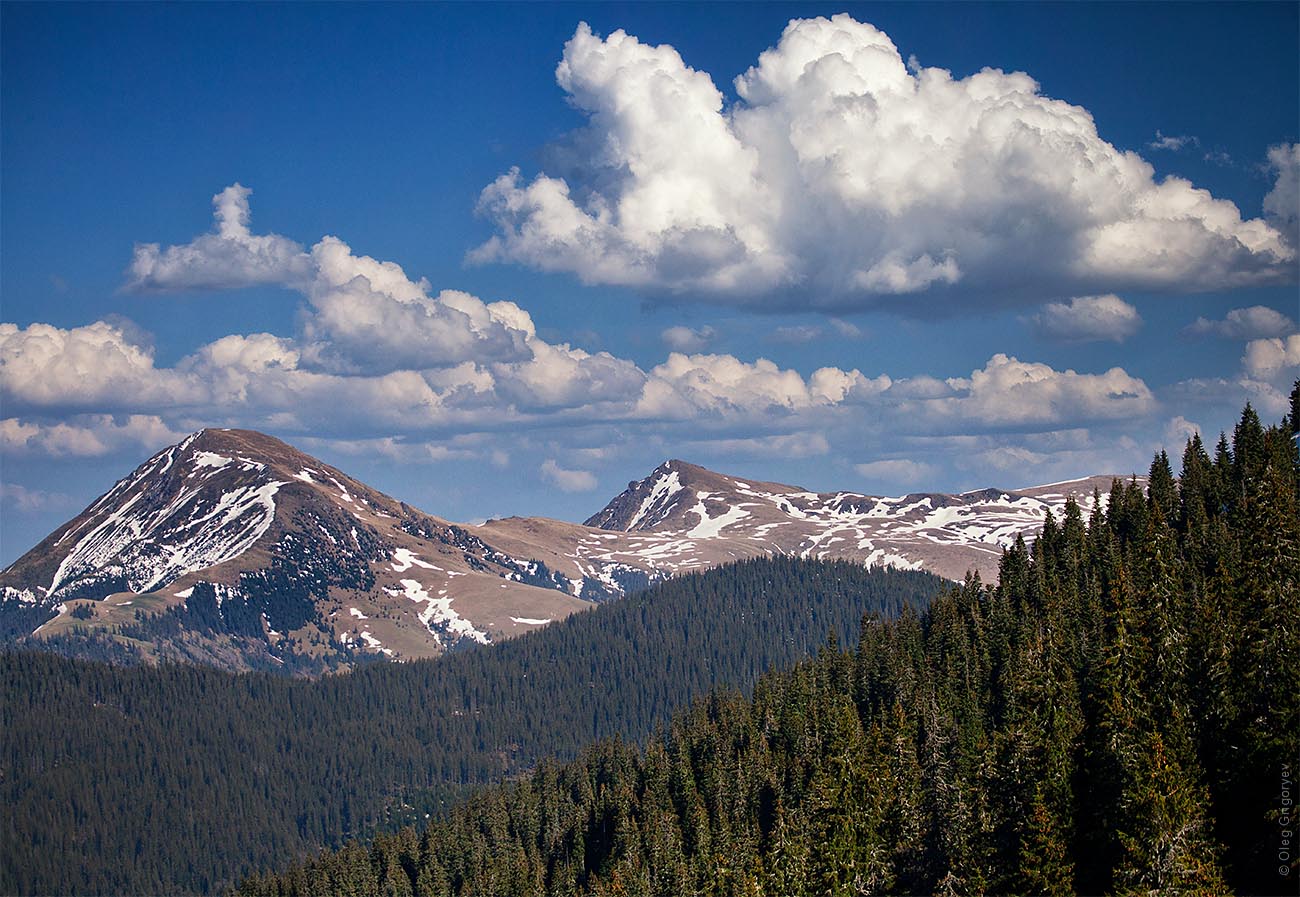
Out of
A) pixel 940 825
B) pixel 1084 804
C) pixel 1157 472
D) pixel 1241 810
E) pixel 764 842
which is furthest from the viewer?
pixel 1157 472

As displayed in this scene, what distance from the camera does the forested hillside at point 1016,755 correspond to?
2886 inches

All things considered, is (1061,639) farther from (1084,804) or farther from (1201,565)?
(1084,804)

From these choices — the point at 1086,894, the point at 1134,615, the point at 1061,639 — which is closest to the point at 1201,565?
the point at 1061,639

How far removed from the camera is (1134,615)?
9225 centimetres

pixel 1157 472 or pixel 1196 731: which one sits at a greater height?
pixel 1157 472

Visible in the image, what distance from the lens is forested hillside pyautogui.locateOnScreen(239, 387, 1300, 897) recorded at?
73312 mm

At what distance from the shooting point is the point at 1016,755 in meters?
82.4

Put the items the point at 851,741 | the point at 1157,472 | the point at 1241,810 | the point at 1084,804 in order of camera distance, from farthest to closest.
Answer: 1. the point at 1157,472
2. the point at 851,741
3. the point at 1084,804
4. the point at 1241,810

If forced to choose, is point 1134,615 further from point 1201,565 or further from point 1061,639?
point 1201,565

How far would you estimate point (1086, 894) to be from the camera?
7462cm

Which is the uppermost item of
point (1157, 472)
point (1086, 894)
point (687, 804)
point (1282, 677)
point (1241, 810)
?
point (1157, 472)

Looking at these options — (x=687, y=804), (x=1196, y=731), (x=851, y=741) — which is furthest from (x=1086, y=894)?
(x=687, y=804)

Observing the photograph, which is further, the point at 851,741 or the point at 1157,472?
the point at 1157,472

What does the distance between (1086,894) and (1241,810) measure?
365 inches
